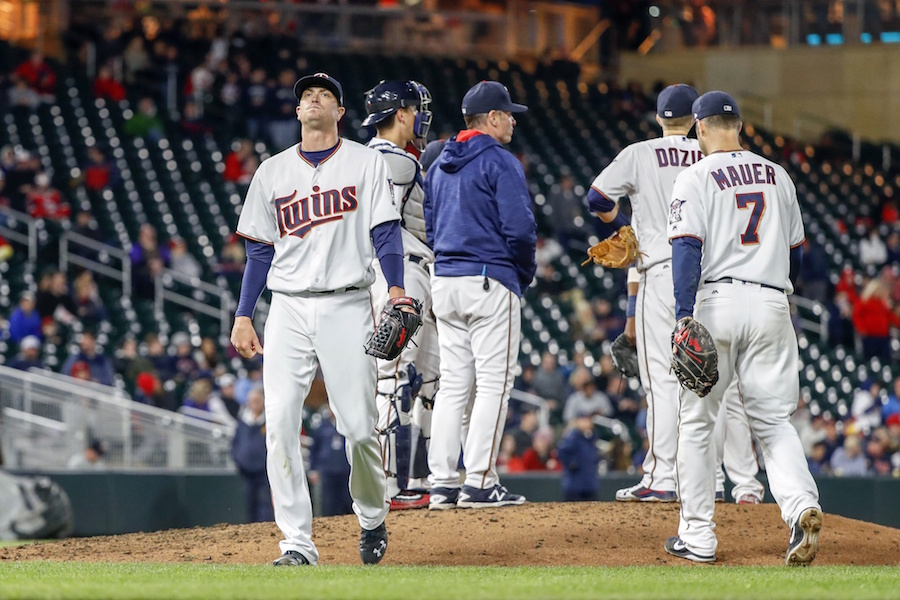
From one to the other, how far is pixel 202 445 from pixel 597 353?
608 cm

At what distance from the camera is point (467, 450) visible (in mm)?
7602

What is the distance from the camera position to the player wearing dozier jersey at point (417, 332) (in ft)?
25.1

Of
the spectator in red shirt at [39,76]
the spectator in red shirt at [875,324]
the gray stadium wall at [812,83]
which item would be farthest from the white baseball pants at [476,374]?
the gray stadium wall at [812,83]

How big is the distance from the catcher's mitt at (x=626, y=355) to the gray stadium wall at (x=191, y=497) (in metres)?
5.21

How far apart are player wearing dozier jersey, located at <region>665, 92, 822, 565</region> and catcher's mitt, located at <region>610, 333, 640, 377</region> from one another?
1.57m

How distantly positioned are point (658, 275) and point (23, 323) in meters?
10.2

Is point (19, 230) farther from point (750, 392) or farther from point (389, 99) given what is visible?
point (750, 392)

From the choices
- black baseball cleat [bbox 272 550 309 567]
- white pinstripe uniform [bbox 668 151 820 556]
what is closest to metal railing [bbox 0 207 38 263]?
black baseball cleat [bbox 272 550 309 567]

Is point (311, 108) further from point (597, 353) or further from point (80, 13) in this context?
point (80, 13)

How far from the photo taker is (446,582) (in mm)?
5336

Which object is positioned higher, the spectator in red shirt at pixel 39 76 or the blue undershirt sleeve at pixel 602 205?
the spectator in red shirt at pixel 39 76

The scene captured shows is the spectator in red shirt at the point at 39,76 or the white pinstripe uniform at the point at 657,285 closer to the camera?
the white pinstripe uniform at the point at 657,285

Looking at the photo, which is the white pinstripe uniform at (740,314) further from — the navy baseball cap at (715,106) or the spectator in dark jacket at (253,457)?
the spectator in dark jacket at (253,457)

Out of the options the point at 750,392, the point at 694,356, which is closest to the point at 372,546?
the point at 694,356
